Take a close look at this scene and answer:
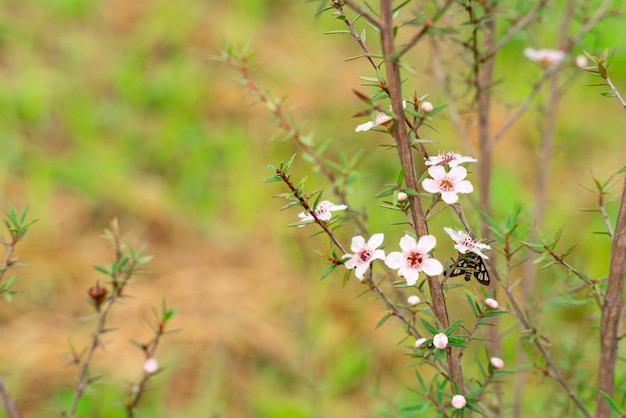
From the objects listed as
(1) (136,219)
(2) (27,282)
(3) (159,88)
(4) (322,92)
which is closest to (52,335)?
(2) (27,282)

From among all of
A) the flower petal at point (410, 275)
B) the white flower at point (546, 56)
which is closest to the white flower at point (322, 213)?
the flower petal at point (410, 275)

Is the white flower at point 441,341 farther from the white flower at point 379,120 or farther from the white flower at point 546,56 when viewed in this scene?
the white flower at point 546,56

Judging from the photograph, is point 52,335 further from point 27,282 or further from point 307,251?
point 307,251

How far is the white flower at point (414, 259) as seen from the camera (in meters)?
1.08

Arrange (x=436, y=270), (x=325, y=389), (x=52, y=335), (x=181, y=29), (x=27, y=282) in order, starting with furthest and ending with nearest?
(x=181, y=29) → (x=27, y=282) → (x=52, y=335) → (x=325, y=389) → (x=436, y=270)

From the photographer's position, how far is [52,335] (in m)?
3.03

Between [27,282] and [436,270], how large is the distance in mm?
2695

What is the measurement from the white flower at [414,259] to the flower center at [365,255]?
0.05m

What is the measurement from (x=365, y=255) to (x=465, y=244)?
17 centimetres

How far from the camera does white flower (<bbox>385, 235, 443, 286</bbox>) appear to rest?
108 centimetres

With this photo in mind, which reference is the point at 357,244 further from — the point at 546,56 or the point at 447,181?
the point at 546,56

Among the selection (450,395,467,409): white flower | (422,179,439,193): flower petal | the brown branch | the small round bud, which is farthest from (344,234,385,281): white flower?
the small round bud

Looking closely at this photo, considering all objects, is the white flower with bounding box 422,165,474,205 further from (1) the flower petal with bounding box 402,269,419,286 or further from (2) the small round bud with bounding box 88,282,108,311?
(2) the small round bud with bounding box 88,282,108,311

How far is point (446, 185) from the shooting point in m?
1.11
